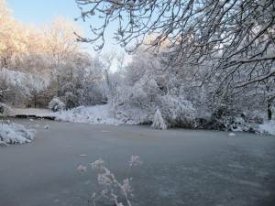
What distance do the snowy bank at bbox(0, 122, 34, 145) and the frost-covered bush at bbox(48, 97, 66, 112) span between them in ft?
37.6

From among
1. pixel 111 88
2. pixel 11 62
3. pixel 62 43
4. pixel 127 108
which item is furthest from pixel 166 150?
pixel 62 43

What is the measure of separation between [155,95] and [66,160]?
→ 11.2 meters

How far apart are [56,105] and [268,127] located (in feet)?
37.2

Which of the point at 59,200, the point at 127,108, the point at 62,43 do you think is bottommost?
the point at 59,200

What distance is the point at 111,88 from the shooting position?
80.5 ft

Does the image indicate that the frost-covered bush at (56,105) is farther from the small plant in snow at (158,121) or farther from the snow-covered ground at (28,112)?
the small plant in snow at (158,121)

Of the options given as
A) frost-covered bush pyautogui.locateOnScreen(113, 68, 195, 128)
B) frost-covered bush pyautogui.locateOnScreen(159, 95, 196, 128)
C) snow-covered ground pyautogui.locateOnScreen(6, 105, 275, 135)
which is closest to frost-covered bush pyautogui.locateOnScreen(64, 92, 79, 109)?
snow-covered ground pyautogui.locateOnScreen(6, 105, 275, 135)

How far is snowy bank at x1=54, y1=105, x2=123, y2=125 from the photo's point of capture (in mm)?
19312

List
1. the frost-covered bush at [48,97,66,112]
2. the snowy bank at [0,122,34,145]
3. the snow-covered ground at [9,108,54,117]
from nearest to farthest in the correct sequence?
the snowy bank at [0,122,34,145], the snow-covered ground at [9,108,54,117], the frost-covered bush at [48,97,66,112]

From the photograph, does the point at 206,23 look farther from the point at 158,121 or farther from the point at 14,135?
the point at 158,121

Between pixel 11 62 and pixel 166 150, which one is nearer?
pixel 166 150

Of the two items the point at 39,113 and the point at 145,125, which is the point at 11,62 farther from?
the point at 145,125

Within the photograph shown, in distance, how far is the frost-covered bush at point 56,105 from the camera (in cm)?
2312

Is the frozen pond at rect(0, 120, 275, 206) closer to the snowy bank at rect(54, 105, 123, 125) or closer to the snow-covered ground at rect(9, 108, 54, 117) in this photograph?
the snowy bank at rect(54, 105, 123, 125)
